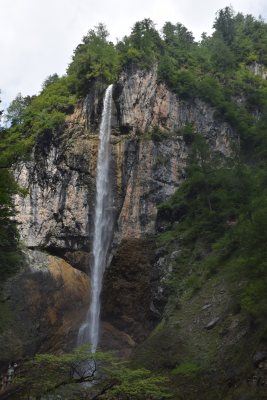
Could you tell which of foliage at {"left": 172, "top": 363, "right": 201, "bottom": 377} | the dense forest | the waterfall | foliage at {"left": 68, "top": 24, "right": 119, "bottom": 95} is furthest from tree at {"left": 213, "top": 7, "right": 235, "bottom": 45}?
foliage at {"left": 172, "top": 363, "right": 201, "bottom": 377}

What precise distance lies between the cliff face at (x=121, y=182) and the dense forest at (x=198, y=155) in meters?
1.20

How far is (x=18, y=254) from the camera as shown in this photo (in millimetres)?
32875

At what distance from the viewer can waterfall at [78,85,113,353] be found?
3194 cm

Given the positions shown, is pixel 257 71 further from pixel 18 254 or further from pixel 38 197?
pixel 18 254

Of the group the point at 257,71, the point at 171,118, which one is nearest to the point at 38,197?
the point at 171,118

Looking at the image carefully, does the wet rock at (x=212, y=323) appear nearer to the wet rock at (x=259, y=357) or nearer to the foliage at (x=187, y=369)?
the foliage at (x=187, y=369)

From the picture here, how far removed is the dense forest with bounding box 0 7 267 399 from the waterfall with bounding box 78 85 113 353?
4.08 metres

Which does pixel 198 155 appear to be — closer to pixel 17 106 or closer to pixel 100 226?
pixel 100 226

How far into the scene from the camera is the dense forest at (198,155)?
67.3ft

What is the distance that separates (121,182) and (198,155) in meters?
7.13

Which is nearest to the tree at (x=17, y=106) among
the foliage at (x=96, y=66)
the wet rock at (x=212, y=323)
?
the foliage at (x=96, y=66)

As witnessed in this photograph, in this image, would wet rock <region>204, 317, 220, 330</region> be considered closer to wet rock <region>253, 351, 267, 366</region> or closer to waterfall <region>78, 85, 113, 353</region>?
wet rock <region>253, 351, 267, 366</region>

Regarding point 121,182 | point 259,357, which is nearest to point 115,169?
point 121,182

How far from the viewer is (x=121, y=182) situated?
1540 inches
